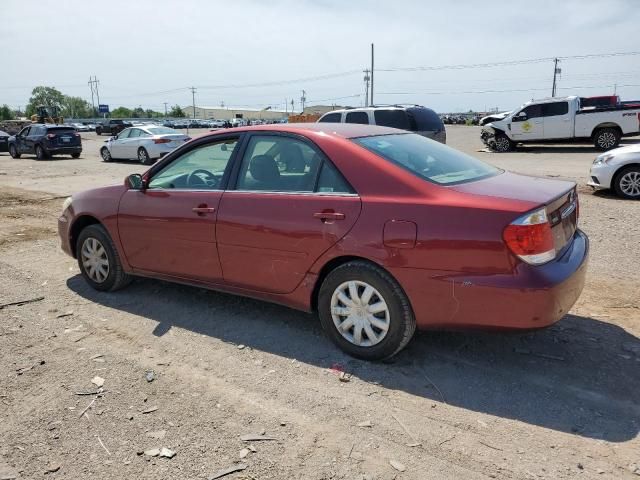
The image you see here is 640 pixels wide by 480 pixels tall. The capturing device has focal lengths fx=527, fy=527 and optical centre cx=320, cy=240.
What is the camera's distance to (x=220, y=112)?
158375 mm

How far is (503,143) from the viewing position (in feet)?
73.0

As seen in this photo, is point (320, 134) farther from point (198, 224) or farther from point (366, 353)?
point (366, 353)

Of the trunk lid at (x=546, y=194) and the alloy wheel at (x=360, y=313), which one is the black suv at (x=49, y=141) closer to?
the alloy wheel at (x=360, y=313)

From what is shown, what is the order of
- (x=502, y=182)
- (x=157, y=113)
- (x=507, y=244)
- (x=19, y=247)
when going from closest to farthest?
(x=507, y=244)
(x=502, y=182)
(x=19, y=247)
(x=157, y=113)

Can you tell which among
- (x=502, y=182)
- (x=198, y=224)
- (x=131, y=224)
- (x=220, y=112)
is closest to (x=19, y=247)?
(x=131, y=224)

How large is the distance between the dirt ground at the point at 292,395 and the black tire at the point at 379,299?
11cm

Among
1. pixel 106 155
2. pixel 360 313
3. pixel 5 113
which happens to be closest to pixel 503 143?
pixel 106 155

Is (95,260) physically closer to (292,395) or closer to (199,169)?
(199,169)

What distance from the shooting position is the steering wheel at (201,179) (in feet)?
14.3

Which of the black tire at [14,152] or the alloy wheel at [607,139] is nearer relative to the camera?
the alloy wheel at [607,139]

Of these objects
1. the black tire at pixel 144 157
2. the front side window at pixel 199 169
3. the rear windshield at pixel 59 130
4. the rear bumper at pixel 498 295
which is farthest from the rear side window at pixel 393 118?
the rear windshield at pixel 59 130

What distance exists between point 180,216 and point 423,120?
10904 mm

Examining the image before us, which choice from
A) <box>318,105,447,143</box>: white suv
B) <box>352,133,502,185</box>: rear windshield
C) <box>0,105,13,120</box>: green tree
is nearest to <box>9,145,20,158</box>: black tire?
<box>318,105,447,143</box>: white suv

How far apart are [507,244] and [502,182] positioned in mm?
823
